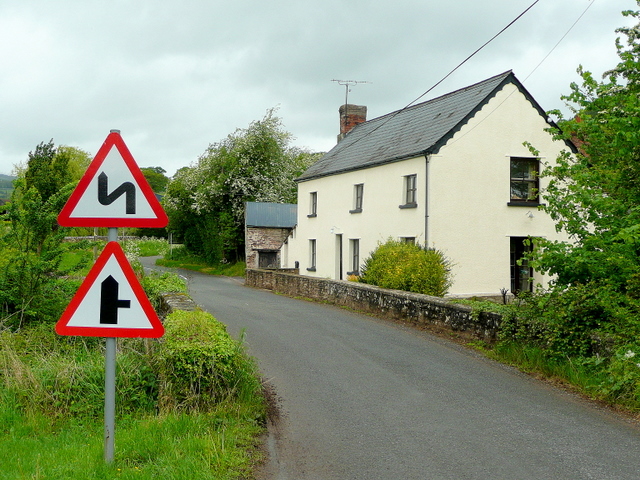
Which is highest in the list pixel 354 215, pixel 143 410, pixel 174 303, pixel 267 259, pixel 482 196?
pixel 482 196

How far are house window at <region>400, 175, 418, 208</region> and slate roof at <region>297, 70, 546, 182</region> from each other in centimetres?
87

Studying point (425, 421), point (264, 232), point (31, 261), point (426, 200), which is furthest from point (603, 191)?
point (264, 232)

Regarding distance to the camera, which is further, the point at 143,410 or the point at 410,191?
the point at 410,191

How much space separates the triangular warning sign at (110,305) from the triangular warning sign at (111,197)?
0.23 metres

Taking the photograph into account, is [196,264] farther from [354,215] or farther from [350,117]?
[354,215]

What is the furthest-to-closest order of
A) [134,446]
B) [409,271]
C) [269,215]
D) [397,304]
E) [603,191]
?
1. [269,215]
2. [409,271]
3. [397,304]
4. [603,191]
5. [134,446]

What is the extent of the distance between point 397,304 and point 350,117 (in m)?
22.3

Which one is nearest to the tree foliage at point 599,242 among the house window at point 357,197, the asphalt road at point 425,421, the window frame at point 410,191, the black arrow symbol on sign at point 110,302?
the asphalt road at point 425,421

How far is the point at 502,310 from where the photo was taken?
429 inches

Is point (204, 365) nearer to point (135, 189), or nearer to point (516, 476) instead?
point (135, 189)

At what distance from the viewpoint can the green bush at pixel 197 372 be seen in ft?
20.8

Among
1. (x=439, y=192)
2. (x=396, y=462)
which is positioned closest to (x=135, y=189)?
(x=396, y=462)

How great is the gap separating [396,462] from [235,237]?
39672 millimetres

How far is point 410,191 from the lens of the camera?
915 inches
